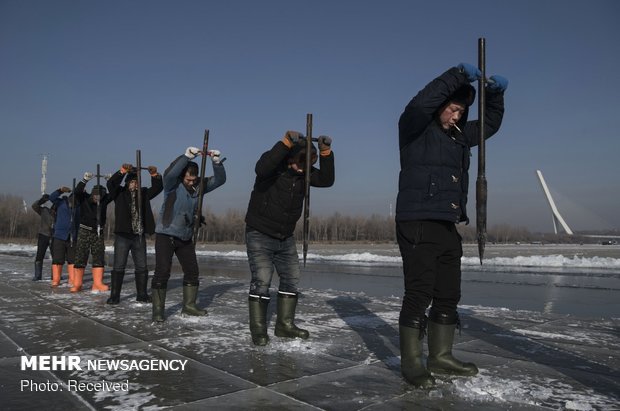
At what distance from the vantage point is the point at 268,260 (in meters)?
4.71

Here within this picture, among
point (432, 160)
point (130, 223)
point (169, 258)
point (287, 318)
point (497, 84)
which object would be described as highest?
point (497, 84)

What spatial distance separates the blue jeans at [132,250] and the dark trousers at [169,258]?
1563 mm

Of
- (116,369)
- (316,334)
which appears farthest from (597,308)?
(116,369)

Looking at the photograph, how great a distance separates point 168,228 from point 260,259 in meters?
1.79

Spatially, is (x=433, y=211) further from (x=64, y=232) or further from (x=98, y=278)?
(x=64, y=232)

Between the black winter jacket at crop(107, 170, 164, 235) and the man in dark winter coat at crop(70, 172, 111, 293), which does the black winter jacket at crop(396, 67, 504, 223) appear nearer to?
the black winter jacket at crop(107, 170, 164, 235)

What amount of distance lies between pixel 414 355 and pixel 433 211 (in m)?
1.00

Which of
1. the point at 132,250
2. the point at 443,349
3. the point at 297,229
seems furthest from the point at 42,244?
the point at 297,229

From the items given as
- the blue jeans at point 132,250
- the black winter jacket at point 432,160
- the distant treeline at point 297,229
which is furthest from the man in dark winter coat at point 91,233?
the distant treeline at point 297,229

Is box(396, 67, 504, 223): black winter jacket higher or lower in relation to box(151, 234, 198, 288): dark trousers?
higher

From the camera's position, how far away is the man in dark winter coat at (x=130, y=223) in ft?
23.8

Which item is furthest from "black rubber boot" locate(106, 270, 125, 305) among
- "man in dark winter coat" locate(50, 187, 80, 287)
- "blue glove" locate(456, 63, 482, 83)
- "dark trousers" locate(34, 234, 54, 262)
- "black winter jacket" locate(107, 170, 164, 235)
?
"blue glove" locate(456, 63, 482, 83)

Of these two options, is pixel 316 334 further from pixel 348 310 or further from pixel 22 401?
pixel 22 401

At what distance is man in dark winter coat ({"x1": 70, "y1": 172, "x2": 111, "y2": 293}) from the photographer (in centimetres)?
866
